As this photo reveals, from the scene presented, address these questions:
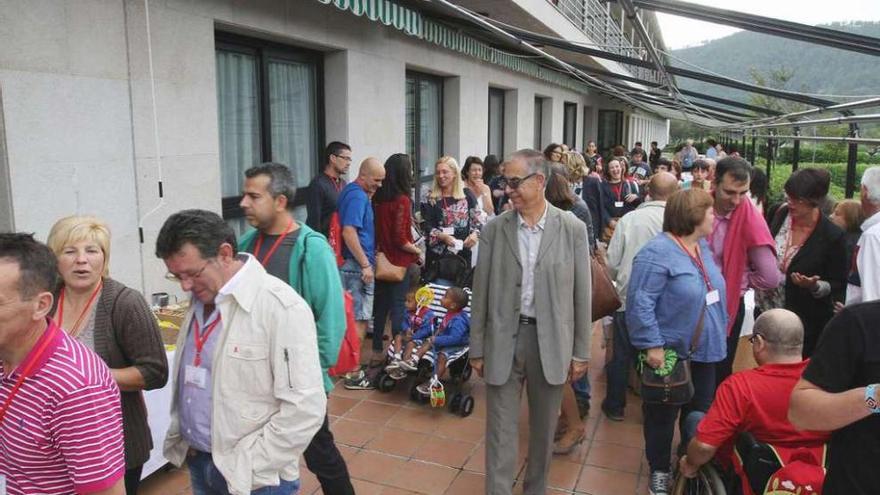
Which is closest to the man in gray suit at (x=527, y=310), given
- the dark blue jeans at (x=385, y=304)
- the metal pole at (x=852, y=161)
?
the dark blue jeans at (x=385, y=304)

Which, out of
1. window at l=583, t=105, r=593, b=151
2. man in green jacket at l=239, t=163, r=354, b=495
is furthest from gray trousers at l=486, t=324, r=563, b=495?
window at l=583, t=105, r=593, b=151

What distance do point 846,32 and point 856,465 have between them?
3165 mm

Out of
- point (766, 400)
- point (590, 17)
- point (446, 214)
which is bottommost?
point (766, 400)

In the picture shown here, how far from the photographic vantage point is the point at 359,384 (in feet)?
16.7

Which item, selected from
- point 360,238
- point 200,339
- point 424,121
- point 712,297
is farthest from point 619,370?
point 424,121

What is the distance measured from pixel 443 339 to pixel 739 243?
213cm

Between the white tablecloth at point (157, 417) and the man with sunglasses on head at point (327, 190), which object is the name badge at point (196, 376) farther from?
the man with sunglasses on head at point (327, 190)

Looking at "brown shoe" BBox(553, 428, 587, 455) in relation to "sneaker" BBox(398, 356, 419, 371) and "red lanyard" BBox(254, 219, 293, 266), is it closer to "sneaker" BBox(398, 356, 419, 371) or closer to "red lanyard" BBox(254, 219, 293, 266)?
"sneaker" BBox(398, 356, 419, 371)

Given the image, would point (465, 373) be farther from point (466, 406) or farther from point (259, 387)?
point (259, 387)

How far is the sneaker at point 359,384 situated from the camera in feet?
16.6

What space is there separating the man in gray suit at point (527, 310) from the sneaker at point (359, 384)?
6.51ft

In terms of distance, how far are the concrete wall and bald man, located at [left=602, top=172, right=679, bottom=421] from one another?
10.8 feet

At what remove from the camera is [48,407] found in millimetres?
1680

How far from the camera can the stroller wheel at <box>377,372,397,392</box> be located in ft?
16.4
